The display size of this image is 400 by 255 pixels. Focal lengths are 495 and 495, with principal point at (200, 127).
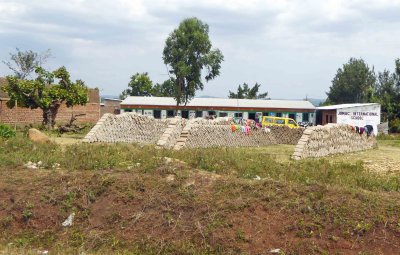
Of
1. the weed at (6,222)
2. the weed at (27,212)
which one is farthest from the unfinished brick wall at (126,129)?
the weed at (6,222)

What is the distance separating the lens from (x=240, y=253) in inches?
290

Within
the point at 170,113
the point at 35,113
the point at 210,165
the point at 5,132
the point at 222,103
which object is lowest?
the point at 210,165

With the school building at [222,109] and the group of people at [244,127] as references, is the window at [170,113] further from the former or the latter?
the group of people at [244,127]

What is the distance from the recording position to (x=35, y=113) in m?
34.8

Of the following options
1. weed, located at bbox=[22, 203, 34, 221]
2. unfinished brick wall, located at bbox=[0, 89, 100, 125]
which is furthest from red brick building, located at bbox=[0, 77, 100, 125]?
weed, located at bbox=[22, 203, 34, 221]

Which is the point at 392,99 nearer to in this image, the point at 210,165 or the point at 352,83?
the point at 352,83

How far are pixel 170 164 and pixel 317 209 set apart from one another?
12.9 feet

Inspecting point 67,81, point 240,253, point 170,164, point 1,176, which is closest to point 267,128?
point 67,81

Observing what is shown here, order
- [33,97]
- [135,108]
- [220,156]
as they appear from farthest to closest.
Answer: [135,108] < [33,97] < [220,156]

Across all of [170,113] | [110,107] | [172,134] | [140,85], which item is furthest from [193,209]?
[140,85]

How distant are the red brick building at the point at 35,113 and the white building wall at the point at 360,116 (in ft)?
61.9

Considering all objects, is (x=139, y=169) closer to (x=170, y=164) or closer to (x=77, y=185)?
(x=170, y=164)

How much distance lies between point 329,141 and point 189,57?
3134 centimetres

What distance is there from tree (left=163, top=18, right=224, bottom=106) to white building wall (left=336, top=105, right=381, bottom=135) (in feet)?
52.3
